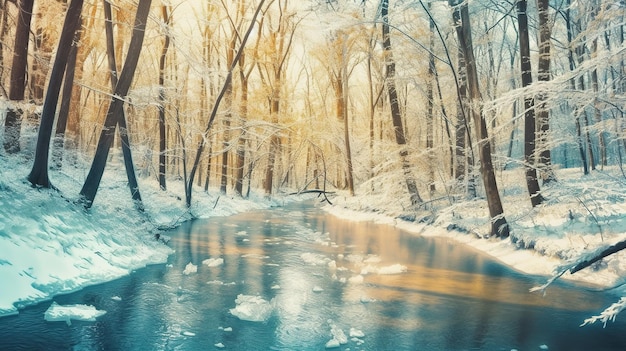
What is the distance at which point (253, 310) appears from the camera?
661cm

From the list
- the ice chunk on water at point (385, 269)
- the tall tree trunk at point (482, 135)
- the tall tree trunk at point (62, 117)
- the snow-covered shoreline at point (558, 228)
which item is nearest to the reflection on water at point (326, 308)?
the ice chunk on water at point (385, 269)

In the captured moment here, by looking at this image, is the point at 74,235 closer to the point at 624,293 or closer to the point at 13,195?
the point at 13,195

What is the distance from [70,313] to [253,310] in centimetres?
259

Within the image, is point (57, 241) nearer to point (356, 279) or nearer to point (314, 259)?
point (314, 259)

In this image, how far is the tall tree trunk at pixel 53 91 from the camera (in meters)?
8.84

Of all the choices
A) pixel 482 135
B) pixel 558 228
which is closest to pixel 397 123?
pixel 482 135

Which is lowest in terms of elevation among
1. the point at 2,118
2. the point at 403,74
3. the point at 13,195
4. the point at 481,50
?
the point at 13,195

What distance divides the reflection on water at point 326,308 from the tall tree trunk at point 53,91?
307cm

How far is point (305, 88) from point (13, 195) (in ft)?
116

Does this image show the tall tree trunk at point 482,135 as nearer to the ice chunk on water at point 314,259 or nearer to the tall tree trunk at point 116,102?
the ice chunk on water at point 314,259

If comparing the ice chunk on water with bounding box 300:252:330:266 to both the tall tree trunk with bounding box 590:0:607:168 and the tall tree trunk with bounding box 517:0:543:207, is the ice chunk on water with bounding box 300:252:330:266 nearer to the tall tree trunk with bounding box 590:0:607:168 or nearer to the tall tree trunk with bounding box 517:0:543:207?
the tall tree trunk with bounding box 517:0:543:207

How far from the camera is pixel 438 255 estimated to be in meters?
11.9

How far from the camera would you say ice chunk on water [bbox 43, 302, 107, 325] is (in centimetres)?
580

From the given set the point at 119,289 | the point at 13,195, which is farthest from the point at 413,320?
the point at 13,195
